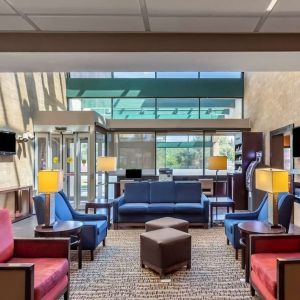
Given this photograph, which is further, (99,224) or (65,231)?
(99,224)

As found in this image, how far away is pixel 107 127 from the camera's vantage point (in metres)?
10.9

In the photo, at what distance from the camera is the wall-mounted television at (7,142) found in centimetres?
708

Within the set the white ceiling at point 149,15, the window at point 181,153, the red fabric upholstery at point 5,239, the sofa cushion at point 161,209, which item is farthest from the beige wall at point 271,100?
the red fabric upholstery at point 5,239

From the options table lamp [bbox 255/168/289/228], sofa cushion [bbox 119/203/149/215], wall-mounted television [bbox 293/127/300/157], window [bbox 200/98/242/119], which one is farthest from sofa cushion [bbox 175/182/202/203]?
window [bbox 200/98/242/119]

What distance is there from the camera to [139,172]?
364 inches

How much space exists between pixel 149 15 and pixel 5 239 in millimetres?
2631

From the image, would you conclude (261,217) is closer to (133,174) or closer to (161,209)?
(161,209)

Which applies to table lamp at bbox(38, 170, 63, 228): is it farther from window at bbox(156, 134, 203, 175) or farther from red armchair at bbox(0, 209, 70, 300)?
window at bbox(156, 134, 203, 175)

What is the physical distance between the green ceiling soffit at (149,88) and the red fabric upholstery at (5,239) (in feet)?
29.8

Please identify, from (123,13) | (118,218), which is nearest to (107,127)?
(118,218)

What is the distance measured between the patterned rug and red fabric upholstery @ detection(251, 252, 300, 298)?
1.36ft

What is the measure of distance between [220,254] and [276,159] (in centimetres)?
445

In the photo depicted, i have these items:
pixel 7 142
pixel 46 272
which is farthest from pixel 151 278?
pixel 7 142

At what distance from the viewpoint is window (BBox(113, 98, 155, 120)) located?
38.5ft
